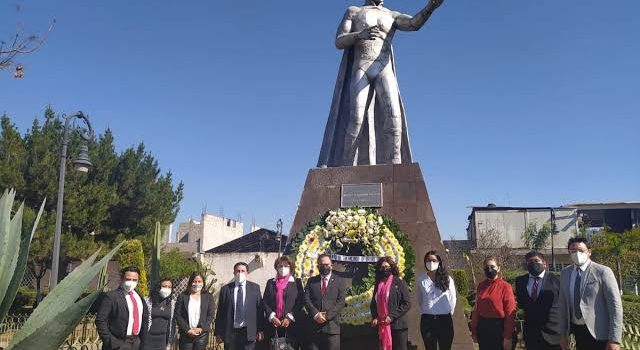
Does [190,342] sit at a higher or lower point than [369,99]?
lower

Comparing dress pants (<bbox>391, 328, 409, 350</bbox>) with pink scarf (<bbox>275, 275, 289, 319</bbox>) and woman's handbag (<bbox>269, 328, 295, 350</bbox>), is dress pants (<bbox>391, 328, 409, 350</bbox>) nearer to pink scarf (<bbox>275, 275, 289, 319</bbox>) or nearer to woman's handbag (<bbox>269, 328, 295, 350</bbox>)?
woman's handbag (<bbox>269, 328, 295, 350</bbox>)

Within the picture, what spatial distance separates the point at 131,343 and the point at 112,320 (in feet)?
1.02

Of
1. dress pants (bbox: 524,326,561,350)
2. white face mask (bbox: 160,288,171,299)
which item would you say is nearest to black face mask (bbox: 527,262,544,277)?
dress pants (bbox: 524,326,561,350)

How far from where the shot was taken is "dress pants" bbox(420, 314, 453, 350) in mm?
5723

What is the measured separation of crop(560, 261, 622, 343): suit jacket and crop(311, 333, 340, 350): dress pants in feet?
7.65

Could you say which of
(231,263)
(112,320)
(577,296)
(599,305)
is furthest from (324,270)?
(231,263)

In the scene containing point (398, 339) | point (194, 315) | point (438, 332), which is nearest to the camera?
point (438, 332)

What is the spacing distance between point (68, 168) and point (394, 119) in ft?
46.6

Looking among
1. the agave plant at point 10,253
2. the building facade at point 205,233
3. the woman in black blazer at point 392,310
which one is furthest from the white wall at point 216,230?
the agave plant at point 10,253

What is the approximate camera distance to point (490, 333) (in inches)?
214

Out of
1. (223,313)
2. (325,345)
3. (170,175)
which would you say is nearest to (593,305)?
(325,345)

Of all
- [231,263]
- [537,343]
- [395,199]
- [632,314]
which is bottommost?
[632,314]

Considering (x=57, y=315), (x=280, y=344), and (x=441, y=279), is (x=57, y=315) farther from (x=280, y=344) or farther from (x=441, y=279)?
(x=441, y=279)

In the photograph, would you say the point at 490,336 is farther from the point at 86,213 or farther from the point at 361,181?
the point at 86,213
